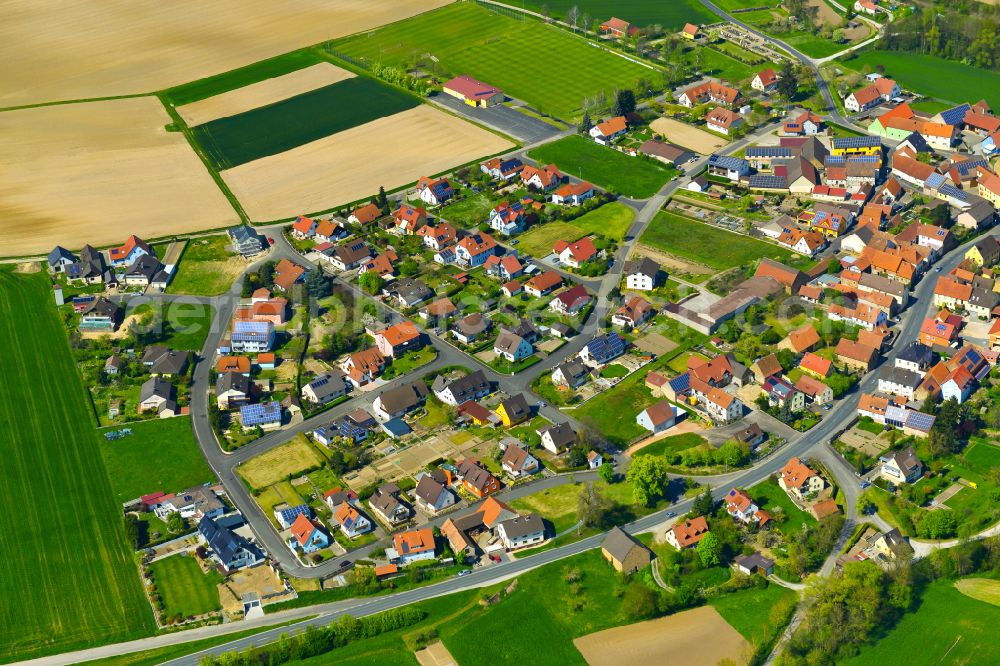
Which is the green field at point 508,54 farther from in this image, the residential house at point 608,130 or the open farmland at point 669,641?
the open farmland at point 669,641

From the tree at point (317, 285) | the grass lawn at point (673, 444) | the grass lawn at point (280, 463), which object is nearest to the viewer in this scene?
the grass lawn at point (280, 463)

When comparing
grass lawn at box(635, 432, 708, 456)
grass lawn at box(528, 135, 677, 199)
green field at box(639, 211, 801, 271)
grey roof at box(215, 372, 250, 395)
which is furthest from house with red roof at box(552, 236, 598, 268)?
grey roof at box(215, 372, 250, 395)

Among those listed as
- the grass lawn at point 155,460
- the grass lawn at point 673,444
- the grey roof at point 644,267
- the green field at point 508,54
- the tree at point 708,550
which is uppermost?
the green field at point 508,54

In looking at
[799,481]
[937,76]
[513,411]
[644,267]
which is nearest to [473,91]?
[644,267]

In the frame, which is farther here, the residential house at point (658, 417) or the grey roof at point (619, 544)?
the residential house at point (658, 417)

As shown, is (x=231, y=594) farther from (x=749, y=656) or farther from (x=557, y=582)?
(x=749, y=656)

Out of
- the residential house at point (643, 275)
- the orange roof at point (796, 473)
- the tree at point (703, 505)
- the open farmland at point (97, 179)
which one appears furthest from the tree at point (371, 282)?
the orange roof at point (796, 473)
